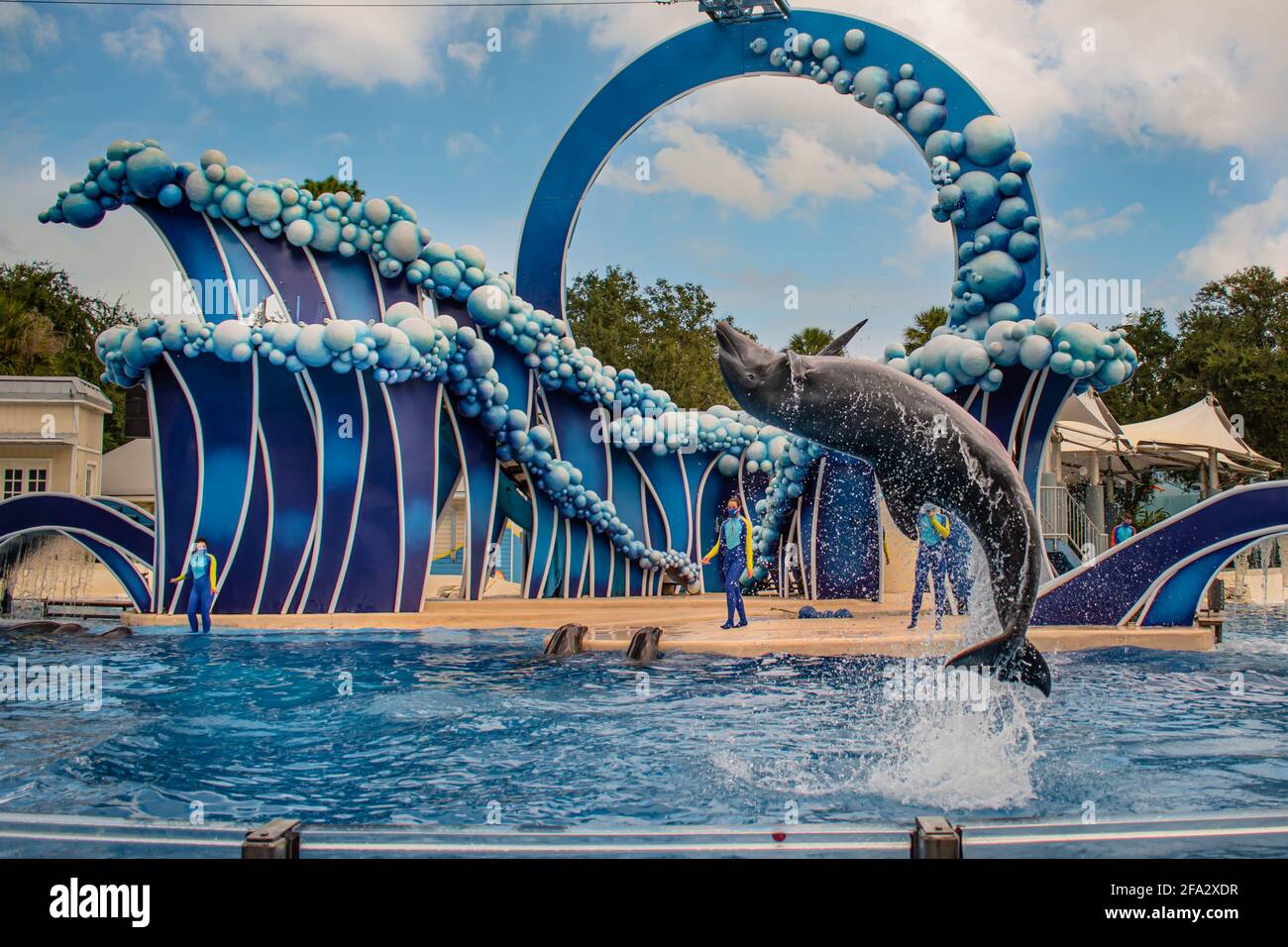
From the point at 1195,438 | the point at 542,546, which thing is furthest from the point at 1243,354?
the point at 542,546

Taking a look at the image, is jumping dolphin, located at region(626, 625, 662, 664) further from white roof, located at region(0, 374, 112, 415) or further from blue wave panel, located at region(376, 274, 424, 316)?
white roof, located at region(0, 374, 112, 415)

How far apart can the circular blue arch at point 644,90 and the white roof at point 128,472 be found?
1462 cm

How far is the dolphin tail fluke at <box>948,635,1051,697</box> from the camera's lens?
4.64m

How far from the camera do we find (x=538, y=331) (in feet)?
44.0

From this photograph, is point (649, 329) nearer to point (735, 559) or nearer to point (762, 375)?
point (735, 559)

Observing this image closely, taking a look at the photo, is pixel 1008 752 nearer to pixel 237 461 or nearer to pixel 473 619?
pixel 473 619

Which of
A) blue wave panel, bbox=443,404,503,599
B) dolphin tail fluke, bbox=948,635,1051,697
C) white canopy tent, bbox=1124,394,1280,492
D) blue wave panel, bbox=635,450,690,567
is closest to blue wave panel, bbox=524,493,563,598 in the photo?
blue wave panel, bbox=443,404,503,599

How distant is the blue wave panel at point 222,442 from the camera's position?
11383mm

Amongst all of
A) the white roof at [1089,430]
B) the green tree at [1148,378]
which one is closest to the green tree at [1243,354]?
the green tree at [1148,378]

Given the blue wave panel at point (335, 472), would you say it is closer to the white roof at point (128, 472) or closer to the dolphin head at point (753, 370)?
the dolphin head at point (753, 370)

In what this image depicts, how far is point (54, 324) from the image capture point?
31.0 metres

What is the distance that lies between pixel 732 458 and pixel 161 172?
7.57m

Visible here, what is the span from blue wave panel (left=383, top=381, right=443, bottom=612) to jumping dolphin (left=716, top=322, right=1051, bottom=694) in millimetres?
7885
